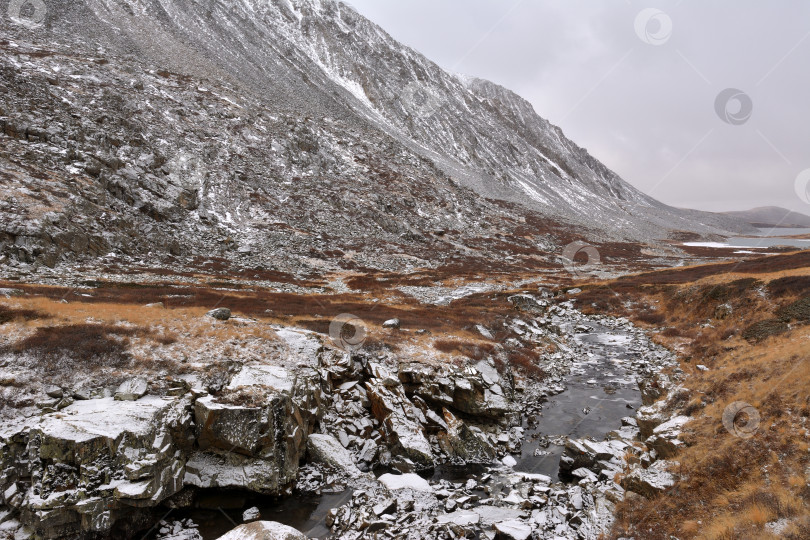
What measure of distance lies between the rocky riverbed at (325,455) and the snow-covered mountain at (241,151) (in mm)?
32481

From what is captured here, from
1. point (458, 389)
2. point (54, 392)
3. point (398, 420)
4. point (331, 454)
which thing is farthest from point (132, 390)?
point (458, 389)

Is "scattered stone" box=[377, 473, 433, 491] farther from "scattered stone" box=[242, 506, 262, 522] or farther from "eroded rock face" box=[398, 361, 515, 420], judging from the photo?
"eroded rock face" box=[398, 361, 515, 420]

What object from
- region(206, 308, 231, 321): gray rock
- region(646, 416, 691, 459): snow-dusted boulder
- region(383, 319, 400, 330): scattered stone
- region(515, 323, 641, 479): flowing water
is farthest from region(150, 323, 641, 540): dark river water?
region(206, 308, 231, 321): gray rock

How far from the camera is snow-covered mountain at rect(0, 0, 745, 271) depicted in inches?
1959

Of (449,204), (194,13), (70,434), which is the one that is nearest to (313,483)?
(70,434)

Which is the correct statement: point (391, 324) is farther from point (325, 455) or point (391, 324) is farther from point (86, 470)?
point (86, 470)

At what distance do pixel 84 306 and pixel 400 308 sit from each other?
2180 cm

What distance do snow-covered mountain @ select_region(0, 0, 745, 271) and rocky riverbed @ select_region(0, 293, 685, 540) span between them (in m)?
32.5

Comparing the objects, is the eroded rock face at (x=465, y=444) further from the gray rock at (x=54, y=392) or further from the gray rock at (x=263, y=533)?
the gray rock at (x=54, y=392)

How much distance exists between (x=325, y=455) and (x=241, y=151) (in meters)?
76.8

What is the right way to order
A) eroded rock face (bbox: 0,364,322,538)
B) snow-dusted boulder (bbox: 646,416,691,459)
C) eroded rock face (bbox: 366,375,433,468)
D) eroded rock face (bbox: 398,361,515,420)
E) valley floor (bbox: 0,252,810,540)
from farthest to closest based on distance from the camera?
eroded rock face (bbox: 398,361,515,420) < eroded rock face (bbox: 366,375,433,468) < snow-dusted boulder (bbox: 646,416,691,459) < valley floor (bbox: 0,252,810,540) < eroded rock face (bbox: 0,364,322,538)

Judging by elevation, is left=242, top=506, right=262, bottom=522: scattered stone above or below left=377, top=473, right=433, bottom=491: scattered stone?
below

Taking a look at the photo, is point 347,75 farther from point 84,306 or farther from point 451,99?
point 84,306

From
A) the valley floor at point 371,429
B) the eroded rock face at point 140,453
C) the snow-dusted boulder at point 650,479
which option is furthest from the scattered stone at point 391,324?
the snow-dusted boulder at point 650,479
